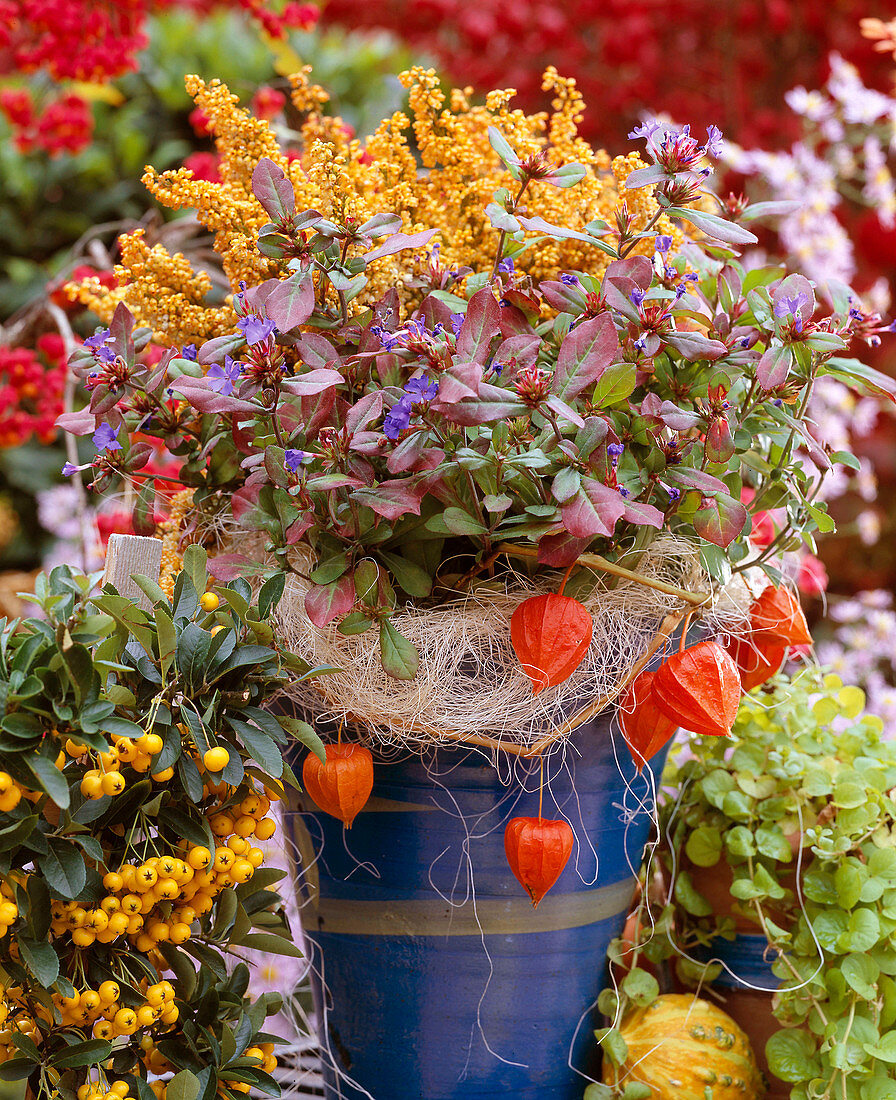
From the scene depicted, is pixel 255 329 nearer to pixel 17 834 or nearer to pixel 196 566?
pixel 196 566

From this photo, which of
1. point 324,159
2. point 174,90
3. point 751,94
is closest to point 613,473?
Answer: point 324,159

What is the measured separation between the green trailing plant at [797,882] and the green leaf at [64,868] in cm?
47

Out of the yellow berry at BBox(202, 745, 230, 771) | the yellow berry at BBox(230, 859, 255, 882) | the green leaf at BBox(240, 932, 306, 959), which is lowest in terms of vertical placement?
the green leaf at BBox(240, 932, 306, 959)

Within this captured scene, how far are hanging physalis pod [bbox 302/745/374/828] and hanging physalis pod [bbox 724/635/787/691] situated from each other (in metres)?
0.35

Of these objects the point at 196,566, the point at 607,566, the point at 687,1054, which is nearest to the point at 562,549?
the point at 607,566

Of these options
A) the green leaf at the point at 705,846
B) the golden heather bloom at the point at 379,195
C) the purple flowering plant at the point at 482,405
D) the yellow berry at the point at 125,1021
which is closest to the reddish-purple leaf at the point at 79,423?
the purple flowering plant at the point at 482,405

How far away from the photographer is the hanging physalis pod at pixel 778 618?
87 cm

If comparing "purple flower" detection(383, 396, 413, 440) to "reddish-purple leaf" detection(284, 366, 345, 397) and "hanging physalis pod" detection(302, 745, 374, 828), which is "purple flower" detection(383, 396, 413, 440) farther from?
"hanging physalis pod" detection(302, 745, 374, 828)

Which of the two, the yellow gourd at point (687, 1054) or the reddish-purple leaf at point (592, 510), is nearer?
the reddish-purple leaf at point (592, 510)

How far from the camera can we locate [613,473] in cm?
66

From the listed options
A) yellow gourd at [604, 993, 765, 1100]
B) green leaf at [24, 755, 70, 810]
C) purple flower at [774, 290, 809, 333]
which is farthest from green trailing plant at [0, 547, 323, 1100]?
purple flower at [774, 290, 809, 333]

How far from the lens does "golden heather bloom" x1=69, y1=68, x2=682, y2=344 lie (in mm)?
790

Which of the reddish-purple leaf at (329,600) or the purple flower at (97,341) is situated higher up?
the purple flower at (97,341)

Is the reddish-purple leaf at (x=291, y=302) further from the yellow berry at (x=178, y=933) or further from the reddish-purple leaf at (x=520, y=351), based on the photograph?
the yellow berry at (x=178, y=933)
